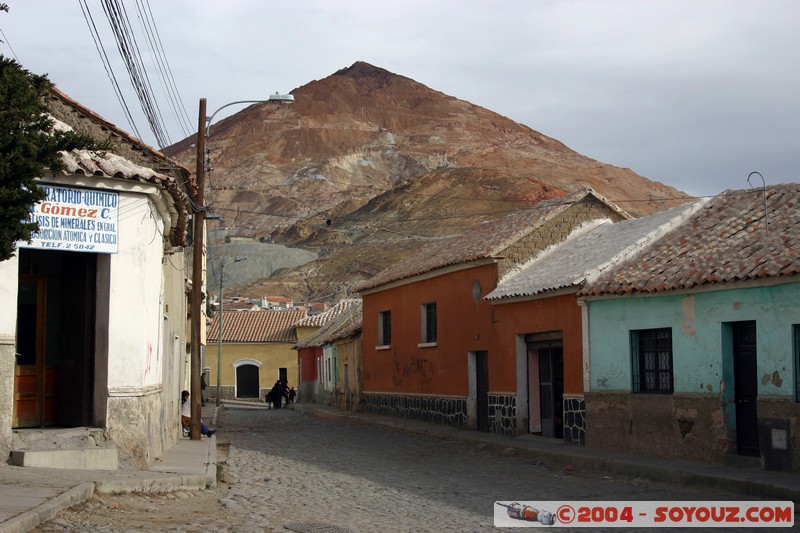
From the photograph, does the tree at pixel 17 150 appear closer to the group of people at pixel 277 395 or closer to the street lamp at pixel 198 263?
the street lamp at pixel 198 263

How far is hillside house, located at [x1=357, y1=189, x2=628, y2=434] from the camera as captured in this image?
23.1m

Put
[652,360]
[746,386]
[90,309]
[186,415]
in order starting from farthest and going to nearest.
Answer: [186,415]
[652,360]
[746,386]
[90,309]

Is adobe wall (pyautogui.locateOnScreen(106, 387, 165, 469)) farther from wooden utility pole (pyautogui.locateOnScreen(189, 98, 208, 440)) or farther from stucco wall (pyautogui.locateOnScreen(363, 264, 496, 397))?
stucco wall (pyautogui.locateOnScreen(363, 264, 496, 397))

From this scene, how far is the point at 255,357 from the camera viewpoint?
60.3 m

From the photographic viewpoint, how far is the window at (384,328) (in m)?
31.8

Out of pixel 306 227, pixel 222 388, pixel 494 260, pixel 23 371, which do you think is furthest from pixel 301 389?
pixel 306 227

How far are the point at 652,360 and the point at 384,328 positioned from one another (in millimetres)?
15827

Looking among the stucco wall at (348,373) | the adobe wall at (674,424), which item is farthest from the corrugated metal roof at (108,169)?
the stucco wall at (348,373)

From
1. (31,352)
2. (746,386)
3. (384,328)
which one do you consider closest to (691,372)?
(746,386)

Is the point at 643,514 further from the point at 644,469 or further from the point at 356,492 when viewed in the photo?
the point at 644,469

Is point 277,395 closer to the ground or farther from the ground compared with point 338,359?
closer to the ground

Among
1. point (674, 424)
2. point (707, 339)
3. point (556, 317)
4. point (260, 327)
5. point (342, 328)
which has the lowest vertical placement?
point (674, 424)

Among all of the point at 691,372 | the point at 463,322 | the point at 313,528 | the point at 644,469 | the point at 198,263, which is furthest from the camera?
the point at 463,322

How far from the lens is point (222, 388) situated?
59.6m
